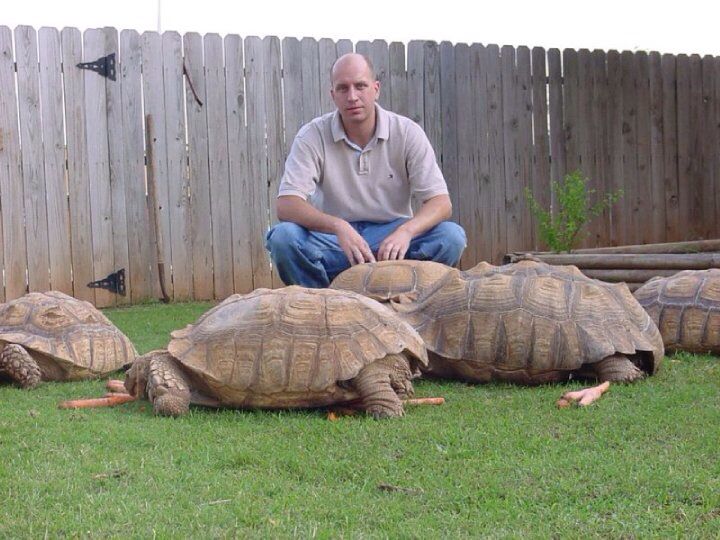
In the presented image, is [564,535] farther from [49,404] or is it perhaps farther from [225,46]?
[225,46]

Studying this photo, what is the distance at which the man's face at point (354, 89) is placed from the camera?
6.99 metres

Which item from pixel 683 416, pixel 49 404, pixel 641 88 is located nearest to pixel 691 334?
pixel 683 416

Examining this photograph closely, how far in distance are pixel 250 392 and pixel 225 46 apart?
5.88 meters

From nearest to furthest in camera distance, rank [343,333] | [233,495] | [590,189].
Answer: [233,495] → [343,333] → [590,189]

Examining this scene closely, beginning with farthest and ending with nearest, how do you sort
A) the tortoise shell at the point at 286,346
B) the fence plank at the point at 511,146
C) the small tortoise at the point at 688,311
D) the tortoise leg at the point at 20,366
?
the fence plank at the point at 511,146
the small tortoise at the point at 688,311
the tortoise leg at the point at 20,366
the tortoise shell at the point at 286,346

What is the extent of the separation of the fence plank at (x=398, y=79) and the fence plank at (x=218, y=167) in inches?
73.6

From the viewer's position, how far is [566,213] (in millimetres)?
10797

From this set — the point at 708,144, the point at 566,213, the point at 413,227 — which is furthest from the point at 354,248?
the point at 708,144

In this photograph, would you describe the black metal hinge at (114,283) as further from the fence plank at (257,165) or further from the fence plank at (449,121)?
the fence plank at (449,121)

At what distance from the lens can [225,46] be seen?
31.8ft

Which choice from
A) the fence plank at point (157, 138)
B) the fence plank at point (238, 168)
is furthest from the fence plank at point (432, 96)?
the fence plank at point (157, 138)

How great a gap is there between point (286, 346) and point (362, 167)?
10.1ft

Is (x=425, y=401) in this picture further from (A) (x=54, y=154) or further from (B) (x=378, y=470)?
(A) (x=54, y=154)

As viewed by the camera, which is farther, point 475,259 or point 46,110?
point 475,259
